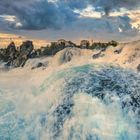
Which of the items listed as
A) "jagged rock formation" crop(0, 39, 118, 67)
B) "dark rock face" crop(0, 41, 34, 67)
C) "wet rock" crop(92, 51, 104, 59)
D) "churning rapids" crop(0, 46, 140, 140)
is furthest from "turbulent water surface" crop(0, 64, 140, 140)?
"dark rock face" crop(0, 41, 34, 67)

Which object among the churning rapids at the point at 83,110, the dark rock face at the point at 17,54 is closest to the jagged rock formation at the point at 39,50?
the dark rock face at the point at 17,54

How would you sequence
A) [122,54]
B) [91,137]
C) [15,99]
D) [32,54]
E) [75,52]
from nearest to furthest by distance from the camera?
[91,137], [15,99], [122,54], [75,52], [32,54]

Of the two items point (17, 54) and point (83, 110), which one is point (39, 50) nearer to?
point (17, 54)

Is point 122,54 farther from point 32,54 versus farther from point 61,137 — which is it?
point 32,54

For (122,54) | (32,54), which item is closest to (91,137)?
(122,54)

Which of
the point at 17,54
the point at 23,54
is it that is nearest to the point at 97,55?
the point at 23,54

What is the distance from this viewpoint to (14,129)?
15477mm

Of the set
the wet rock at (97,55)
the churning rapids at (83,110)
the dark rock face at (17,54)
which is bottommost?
the dark rock face at (17,54)

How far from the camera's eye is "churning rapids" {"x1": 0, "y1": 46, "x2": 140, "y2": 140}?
570 inches

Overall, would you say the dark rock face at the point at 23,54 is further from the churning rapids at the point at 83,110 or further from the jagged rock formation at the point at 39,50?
the churning rapids at the point at 83,110

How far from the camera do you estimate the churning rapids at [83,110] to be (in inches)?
570

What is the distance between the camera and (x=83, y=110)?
48.9ft

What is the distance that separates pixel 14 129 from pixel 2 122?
0.55 m

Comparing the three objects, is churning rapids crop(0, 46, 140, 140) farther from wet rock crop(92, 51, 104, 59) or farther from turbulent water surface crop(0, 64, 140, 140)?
wet rock crop(92, 51, 104, 59)
